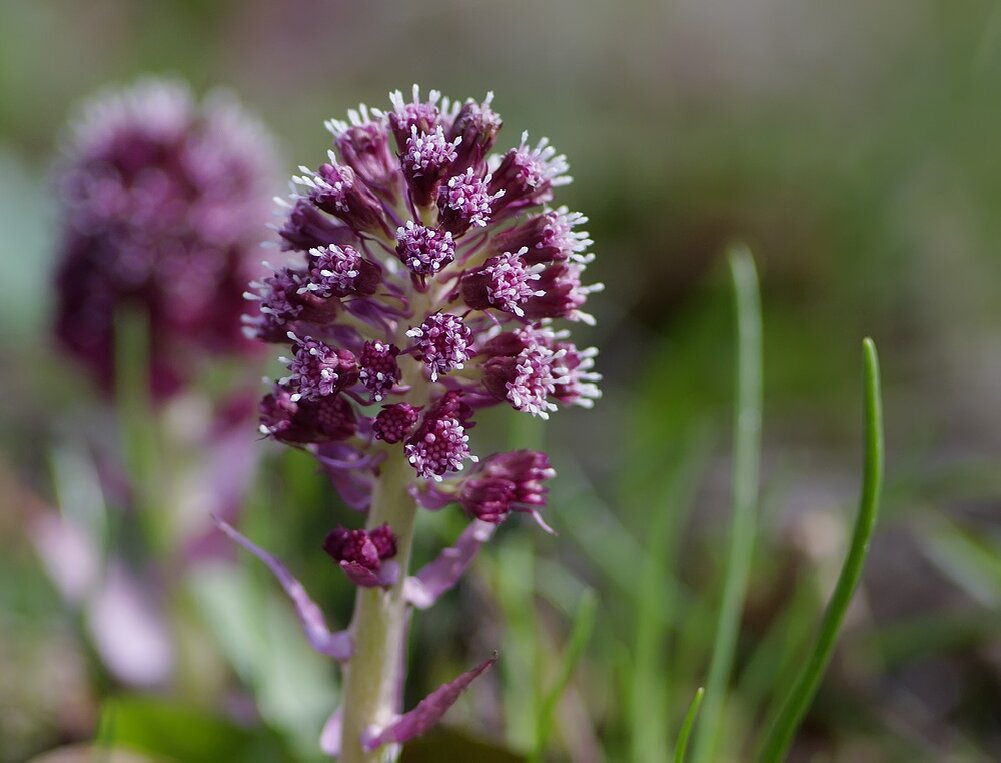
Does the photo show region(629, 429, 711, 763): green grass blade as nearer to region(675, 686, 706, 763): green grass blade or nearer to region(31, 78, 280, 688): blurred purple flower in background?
region(675, 686, 706, 763): green grass blade

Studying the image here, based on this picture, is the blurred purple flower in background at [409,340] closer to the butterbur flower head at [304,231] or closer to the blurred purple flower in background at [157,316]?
the butterbur flower head at [304,231]

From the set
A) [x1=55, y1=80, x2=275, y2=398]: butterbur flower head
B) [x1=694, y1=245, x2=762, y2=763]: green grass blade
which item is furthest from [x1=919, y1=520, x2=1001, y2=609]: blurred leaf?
[x1=55, y1=80, x2=275, y2=398]: butterbur flower head

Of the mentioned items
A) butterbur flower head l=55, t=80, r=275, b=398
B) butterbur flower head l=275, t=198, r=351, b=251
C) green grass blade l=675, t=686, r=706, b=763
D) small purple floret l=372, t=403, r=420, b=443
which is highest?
butterbur flower head l=55, t=80, r=275, b=398

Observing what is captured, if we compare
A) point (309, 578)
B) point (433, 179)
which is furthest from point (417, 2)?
point (433, 179)

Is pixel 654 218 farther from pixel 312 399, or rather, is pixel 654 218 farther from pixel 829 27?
pixel 312 399

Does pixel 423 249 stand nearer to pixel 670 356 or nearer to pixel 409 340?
pixel 409 340

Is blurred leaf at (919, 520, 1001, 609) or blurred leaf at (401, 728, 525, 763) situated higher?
blurred leaf at (919, 520, 1001, 609)

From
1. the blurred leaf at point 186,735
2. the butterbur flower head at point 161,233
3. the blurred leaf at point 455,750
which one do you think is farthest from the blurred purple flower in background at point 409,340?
the butterbur flower head at point 161,233
